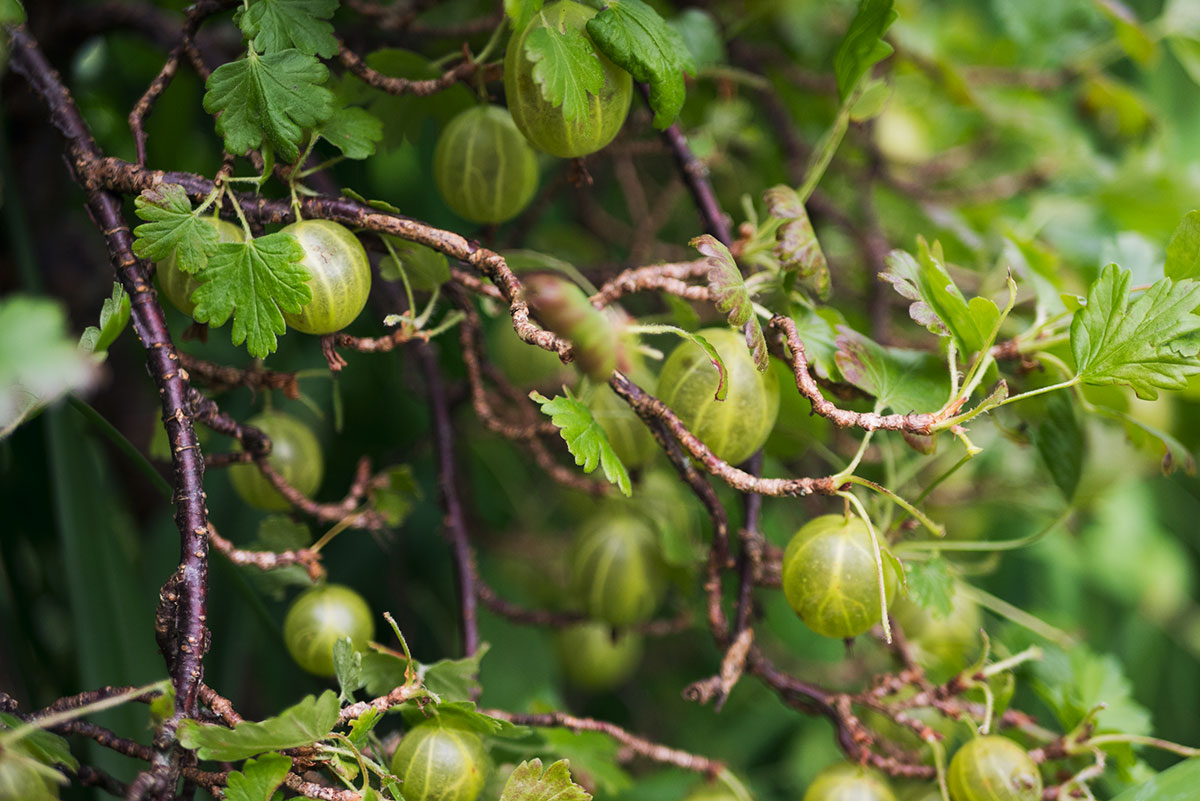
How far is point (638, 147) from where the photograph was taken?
2.35ft

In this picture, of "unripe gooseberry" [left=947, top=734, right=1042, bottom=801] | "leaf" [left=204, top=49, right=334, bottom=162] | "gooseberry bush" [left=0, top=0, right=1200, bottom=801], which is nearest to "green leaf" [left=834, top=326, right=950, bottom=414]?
"gooseberry bush" [left=0, top=0, right=1200, bottom=801]

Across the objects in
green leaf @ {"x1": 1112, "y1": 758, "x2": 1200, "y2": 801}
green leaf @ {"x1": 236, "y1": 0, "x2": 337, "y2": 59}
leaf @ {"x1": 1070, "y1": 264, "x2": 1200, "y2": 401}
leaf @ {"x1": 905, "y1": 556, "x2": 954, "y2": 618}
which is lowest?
green leaf @ {"x1": 1112, "y1": 758, "x2": 1200, "y2": 801}

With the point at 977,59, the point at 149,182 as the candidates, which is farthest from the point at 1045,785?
the point at 977,59

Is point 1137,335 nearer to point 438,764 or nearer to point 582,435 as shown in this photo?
point 582,435

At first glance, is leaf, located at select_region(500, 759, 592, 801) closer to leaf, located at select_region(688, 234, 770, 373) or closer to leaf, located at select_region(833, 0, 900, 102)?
leaf, located at select_region(688, 234, 770, 373)

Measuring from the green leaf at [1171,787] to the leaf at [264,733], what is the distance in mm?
472

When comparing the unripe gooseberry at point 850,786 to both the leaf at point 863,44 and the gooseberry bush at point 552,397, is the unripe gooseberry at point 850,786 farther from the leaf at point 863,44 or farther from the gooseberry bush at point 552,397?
the leaf at point 863,44

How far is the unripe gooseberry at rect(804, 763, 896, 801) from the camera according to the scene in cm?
53

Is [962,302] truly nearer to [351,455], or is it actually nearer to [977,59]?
[351,455]

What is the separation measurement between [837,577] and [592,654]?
0.50 meters

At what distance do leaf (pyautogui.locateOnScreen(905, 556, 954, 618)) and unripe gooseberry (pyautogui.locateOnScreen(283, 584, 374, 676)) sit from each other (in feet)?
1.15

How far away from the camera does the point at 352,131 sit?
485 millimetres

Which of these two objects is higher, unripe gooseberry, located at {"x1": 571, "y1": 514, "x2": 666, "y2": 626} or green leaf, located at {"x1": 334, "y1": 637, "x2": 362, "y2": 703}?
green leaf, located at {"x1": 334, "y1": 637, "x2": 362, "y2": 703}

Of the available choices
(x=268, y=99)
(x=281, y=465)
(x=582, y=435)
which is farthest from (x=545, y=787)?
(x=268, y=99)
